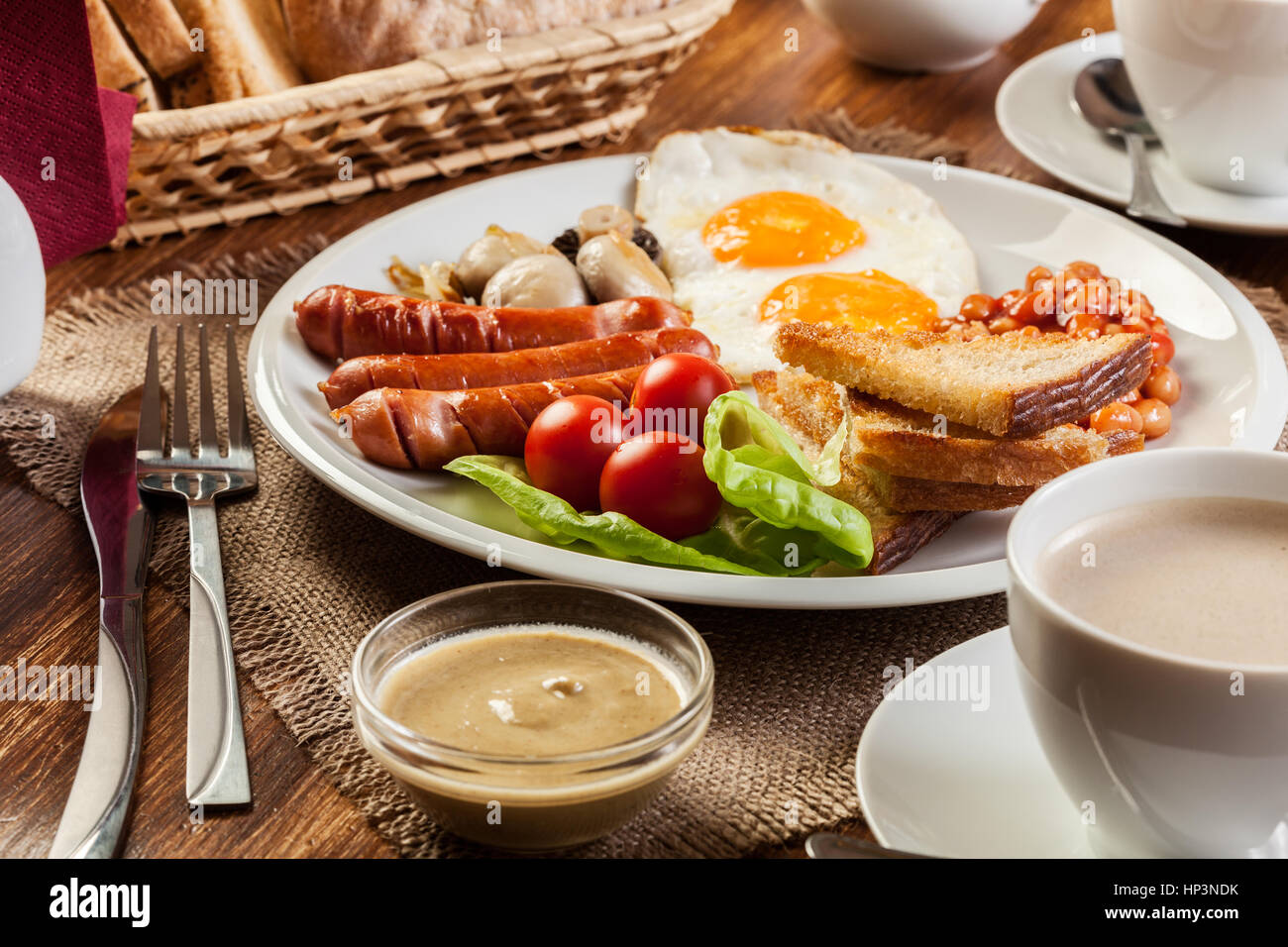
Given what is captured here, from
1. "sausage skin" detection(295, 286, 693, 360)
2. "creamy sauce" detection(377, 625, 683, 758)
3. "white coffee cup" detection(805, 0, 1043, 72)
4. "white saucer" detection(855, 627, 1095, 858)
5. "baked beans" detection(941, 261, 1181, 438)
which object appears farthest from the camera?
"white coffee cup" detection(805, 0, 1043, 72)

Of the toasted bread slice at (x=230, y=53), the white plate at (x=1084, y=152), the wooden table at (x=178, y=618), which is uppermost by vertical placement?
the toasted bread slice at (x=230, y=53)

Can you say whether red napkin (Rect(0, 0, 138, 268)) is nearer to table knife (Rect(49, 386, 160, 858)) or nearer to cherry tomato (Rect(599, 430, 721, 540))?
table knife (Rect(49, 386, 160, 858))

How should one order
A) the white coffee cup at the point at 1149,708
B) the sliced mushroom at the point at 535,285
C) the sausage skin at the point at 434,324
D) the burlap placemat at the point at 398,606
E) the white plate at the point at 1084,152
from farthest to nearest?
1. the white plate at the point at 1084,152
2. the sliced mushroom at the point at 535,285
3. the sausage skin at the point at 434,324
4. the burlap placemat at the point at 398,606
5. the white coffee cup at the point at 1149,708

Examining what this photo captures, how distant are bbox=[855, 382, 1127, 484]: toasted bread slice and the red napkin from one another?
182 centimetres

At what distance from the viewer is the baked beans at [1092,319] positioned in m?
2.41

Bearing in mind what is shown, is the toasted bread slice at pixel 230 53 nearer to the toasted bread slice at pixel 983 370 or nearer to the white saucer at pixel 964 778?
the toasted bread slice at pixel 983 370

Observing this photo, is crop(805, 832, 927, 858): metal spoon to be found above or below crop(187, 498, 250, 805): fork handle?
above

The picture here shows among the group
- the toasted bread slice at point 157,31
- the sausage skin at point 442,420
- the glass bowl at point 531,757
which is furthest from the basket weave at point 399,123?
the glass bowl at point 531,757

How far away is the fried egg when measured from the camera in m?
2.94

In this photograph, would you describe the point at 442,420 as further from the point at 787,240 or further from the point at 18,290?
the point at 787,240

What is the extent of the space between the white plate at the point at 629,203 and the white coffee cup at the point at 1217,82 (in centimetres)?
33

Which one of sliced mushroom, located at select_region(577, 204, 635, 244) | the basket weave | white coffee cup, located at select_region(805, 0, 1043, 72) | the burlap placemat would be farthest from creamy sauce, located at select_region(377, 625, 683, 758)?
white coffee cup, located at select_region(805, 0, 1043, 72)
